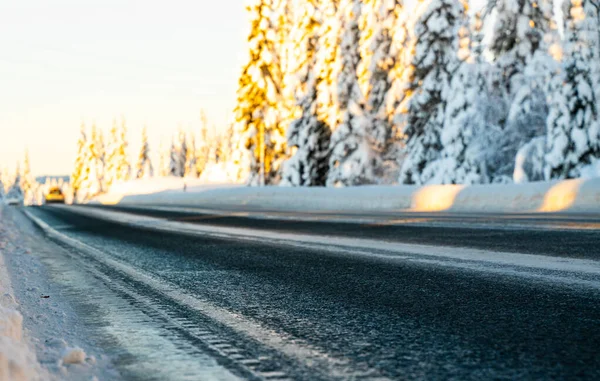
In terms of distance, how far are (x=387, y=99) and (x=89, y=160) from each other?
281 ft

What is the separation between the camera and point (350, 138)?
4256cm

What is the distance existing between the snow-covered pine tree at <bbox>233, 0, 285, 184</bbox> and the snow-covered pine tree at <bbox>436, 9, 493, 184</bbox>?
21060 mm

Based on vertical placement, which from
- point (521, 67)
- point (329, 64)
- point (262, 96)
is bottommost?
point (521, 67)

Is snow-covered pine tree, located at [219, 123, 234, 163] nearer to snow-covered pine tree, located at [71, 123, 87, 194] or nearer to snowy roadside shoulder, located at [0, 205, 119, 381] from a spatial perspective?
snow-covered pine tree, located at [71, 123, 87, 194]

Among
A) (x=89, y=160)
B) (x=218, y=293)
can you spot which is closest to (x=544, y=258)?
(x=218, y=293)

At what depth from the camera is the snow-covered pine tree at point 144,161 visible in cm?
10906

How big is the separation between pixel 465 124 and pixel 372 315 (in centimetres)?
3145

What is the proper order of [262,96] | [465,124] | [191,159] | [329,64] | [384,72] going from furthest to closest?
[191,159] < [262,96] < [384,72] < [329,64] < [465,124]

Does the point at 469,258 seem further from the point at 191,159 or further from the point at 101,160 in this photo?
the point at 191,159

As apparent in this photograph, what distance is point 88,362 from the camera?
9.53ft

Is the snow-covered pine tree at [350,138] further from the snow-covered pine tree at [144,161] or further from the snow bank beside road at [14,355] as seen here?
the snow-covered pine tree at [144,161]

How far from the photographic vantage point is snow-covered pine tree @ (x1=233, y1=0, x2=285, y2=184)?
54.3 m

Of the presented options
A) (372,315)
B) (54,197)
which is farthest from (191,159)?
(372,315)

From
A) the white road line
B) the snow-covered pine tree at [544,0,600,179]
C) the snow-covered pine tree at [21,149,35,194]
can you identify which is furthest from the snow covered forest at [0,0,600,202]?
the snow-covered pine tree at [21,149,35,194]
